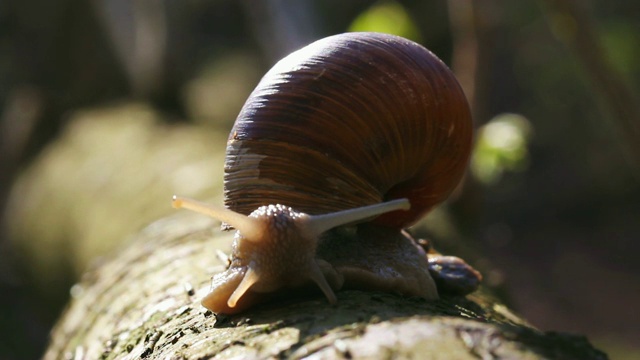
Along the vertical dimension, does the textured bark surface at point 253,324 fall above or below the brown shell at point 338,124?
below

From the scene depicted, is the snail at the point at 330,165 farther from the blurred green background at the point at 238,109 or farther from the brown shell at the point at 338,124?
the blurred green background at the point at 238,109

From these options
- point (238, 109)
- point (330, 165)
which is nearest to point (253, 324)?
point (330, 165)

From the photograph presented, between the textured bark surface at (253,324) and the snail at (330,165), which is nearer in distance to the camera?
the textured bark surface at (253,324)

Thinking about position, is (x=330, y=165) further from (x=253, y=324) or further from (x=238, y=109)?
(x=238, y=109)

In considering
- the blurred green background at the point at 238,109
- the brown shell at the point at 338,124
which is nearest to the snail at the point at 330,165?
the brown shell at the point at 338,124

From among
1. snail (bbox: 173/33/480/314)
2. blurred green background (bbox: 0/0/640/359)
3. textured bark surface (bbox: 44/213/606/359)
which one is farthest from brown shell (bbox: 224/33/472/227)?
blurred green background (bbox: 0/0/640/359)

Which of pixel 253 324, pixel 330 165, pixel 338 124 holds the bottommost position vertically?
pixel 253 324
